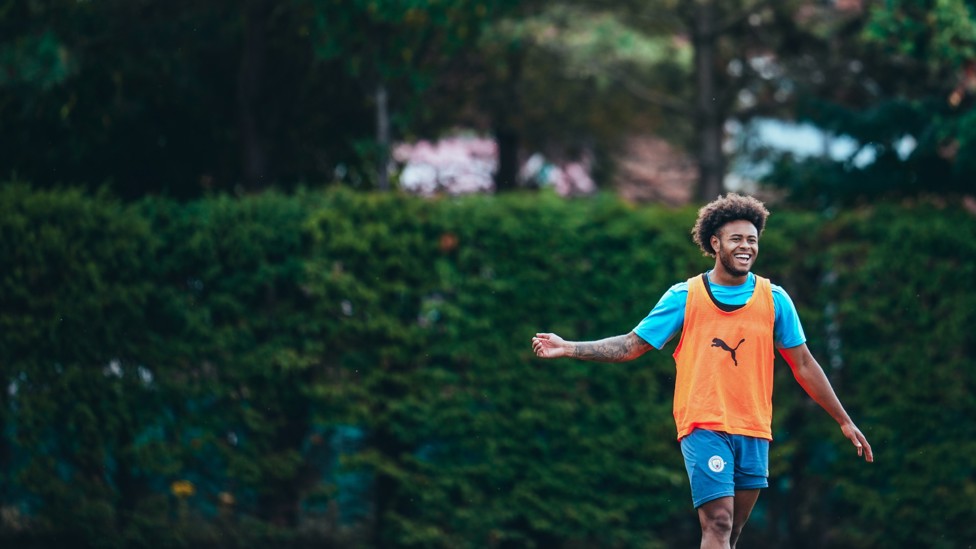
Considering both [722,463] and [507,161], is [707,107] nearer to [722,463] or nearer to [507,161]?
[507,161]

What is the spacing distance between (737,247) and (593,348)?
827 millimetres

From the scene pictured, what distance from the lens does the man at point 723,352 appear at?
214 inches

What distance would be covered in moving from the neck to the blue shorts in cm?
70

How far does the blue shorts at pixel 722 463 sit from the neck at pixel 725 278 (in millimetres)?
705

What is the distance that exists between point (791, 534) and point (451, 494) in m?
2.90

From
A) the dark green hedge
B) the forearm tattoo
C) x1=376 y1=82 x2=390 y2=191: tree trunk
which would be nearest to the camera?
the forearm tattoo

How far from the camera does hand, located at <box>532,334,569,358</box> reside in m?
5.46

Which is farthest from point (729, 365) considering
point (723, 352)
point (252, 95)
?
point (252, 95)

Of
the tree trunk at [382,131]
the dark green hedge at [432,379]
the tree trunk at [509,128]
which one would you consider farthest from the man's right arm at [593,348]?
the tree trunk at [509,128]

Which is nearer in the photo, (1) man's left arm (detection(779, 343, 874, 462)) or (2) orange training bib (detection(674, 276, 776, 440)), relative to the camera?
(2) orange training bib (detection(674, 276, 776, 440))

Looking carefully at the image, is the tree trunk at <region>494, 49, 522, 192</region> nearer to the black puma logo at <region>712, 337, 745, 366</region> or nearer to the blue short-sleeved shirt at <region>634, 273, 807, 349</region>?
the blue short-sleeved shirt at <region>634, 273, 807, 349</region>

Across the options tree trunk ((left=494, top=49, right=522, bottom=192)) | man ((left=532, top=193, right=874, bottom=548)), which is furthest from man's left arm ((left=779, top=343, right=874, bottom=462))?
tree trunk ((left=494, top=49, right=522, bottom=192))

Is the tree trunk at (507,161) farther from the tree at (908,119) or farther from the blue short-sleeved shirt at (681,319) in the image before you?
the blue short-sleeved shirt at (681,319)

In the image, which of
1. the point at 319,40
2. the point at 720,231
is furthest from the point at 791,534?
the point at 319,40
